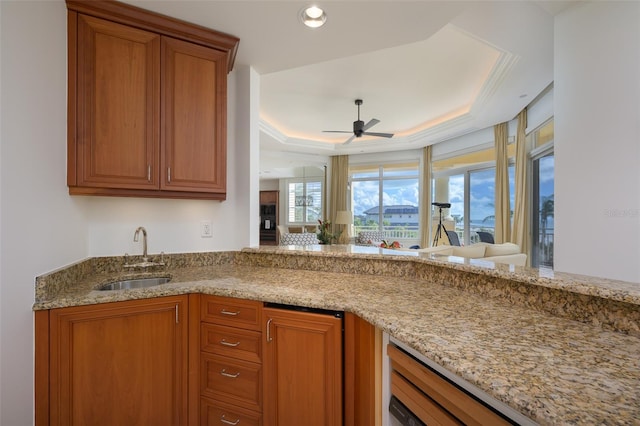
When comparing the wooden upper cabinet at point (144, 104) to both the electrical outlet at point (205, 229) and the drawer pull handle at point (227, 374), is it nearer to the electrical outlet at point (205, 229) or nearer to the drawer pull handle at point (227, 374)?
the electrical outlet at point (205, 229)

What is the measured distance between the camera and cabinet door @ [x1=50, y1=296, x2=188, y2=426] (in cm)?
120

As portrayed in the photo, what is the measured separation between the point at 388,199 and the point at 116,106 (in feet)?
19.4

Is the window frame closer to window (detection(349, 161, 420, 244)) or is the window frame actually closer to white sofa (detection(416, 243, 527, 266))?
window (detection(349, 161, 420, 244))

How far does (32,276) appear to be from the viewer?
1.17 metres

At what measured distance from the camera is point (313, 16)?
5.10 ft

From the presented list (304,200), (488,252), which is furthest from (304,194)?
(488,252)

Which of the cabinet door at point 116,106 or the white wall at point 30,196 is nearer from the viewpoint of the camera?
the white wall at point 30,196

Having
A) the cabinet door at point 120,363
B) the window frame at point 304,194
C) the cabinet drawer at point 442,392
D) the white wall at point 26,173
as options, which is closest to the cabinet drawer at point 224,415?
the cabinet door at point 120,363

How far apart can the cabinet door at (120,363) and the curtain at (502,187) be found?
470 cm

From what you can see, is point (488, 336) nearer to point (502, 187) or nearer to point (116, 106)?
point (116, 106)

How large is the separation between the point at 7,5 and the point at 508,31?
2994mm

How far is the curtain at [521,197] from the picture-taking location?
13.1 ft

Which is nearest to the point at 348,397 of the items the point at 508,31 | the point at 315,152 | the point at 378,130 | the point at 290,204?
the point at 508,31

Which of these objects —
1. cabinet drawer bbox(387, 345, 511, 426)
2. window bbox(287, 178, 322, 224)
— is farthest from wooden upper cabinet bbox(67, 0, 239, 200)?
window bbox(287, 178, 322, 224)
